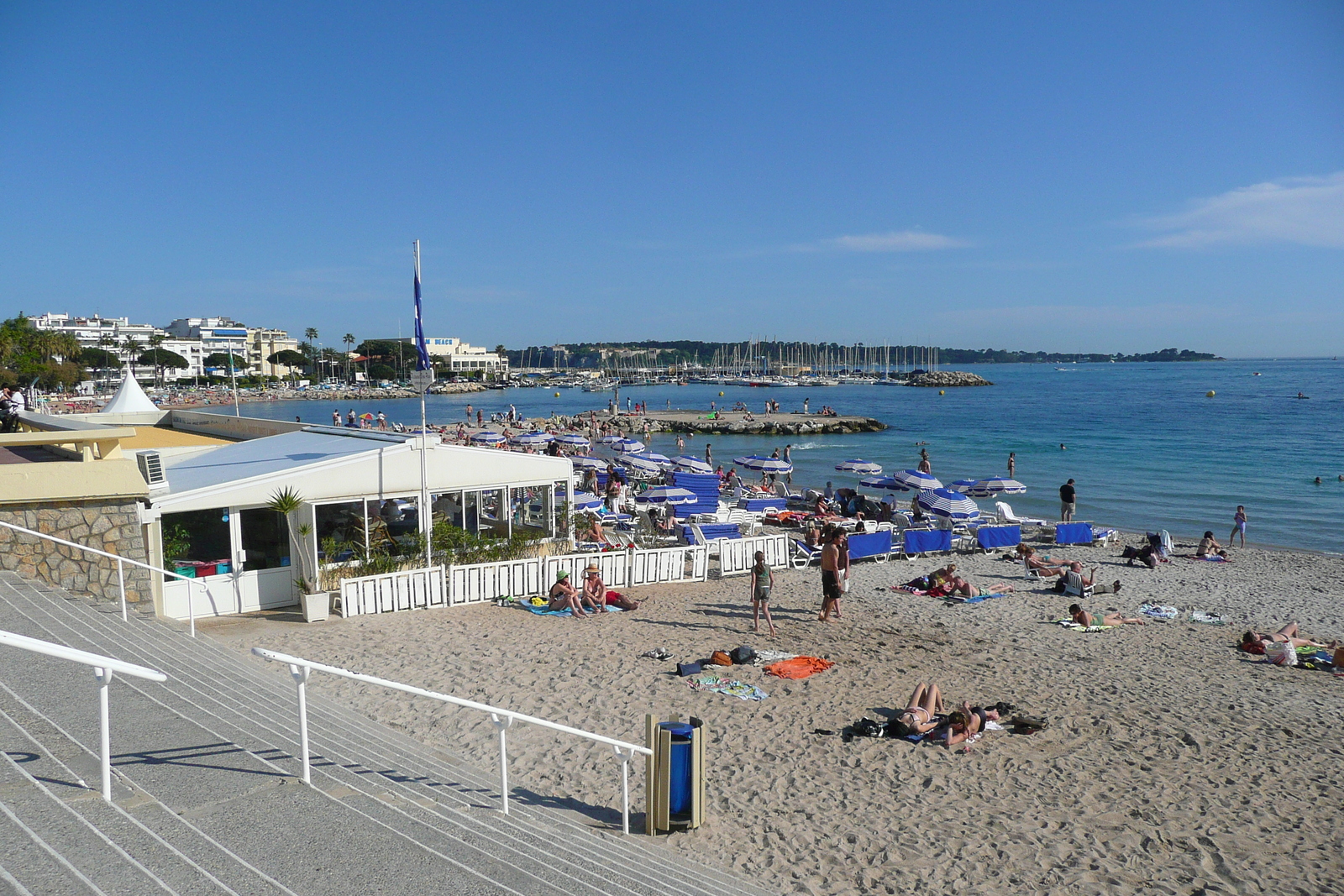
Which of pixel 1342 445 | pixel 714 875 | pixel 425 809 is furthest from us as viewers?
pixel 1342 445

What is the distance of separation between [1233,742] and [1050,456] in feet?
135

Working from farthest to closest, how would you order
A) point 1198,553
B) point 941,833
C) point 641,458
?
point 641,458, point 1198,553, point 941,833

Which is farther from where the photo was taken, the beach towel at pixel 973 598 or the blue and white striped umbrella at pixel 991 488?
the blue and white striped umbrella at pixel 991 488

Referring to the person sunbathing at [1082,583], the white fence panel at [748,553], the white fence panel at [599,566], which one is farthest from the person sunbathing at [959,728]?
the person sunbathing at [1082,583]

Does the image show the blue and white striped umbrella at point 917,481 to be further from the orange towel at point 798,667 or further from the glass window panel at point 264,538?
the glass window panel at point 264,538

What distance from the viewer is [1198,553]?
19078 millimetres

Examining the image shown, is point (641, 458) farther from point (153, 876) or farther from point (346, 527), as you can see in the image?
point (153, 876)

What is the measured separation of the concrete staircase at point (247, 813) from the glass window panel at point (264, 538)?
205 inches

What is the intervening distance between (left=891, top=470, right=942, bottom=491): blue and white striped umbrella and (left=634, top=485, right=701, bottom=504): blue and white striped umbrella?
265 inches

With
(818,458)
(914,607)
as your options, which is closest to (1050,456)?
(818,458)

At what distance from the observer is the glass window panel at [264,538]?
39.1 ft

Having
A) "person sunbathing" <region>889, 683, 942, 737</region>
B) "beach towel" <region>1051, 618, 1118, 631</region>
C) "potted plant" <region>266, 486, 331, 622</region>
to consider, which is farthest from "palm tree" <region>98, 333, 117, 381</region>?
"person sunbathing" <region>889, 683, 942, 737</region>

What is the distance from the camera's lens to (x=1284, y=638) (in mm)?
11453

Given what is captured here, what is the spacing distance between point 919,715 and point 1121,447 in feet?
162
